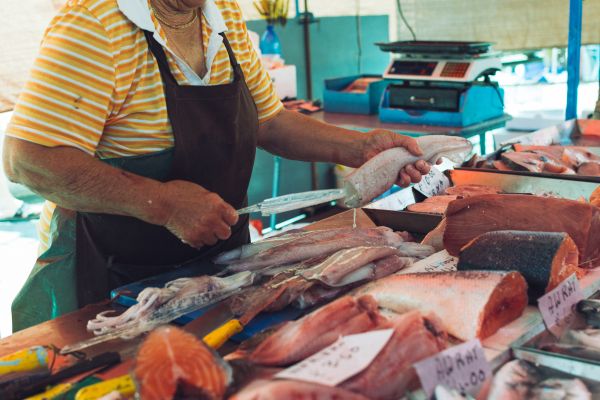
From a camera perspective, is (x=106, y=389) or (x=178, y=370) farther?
(x=106, y=389)

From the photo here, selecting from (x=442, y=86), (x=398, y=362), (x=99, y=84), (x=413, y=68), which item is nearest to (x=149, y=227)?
(x=99, y=84)

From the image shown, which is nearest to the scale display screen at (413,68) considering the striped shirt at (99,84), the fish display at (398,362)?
the striped shirt at (99,84)

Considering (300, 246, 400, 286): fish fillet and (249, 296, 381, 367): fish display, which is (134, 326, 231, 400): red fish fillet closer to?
(249, 296, 381, 367): fish display

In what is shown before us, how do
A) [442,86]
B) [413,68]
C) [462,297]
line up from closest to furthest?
[462,297] < [442,86] < [413,68]

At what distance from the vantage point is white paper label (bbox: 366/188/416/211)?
3.10 m

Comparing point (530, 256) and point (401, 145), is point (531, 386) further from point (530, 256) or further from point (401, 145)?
point (401, 145)

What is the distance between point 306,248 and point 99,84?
90 centimetres

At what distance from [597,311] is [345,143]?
1.49 metres

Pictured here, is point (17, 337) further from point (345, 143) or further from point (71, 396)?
point (345, 143)

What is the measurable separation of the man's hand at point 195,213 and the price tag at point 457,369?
986mm

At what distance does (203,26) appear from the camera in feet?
9.30

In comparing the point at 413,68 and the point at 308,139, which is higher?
the point at 413,68

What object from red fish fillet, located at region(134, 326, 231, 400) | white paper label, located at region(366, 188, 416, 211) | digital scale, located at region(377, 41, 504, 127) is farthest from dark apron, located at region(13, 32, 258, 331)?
digital scale, located at region(377, 41, 504, 127)

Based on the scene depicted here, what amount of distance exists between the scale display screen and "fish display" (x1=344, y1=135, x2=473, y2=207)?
321 cm
